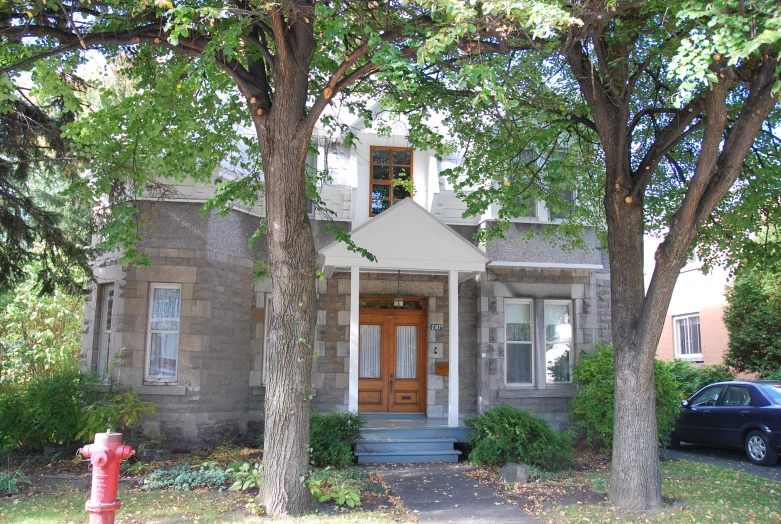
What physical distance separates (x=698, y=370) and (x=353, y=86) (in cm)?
1319

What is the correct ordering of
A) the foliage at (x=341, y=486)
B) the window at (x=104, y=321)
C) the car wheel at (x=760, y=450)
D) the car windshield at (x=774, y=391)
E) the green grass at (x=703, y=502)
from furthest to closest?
the window at (x=104, y=321)
the car windshield at (x=774, y=391)
the car wheel at (x=760, y=450)
the foliage at (x=341, y=486)
the green grass at (x=703, y=502)

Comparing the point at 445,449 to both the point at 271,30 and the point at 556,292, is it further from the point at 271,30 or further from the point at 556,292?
the point at 271,30

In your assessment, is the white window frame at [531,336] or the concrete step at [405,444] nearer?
the concrete step at [405,444]

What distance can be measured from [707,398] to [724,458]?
128 centimetres

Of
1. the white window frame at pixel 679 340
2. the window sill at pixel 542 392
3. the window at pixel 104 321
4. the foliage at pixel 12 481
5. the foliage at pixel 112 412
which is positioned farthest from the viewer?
the white window frame at pixel 679 340

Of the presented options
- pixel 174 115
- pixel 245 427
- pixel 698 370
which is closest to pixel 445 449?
pixel 245 427

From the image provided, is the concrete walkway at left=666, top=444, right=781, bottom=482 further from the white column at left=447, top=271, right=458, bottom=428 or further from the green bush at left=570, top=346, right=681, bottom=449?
the white column at left=447, top=271, right=458, bottom=428

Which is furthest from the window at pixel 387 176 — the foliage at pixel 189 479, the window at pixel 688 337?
the window at pixel 688 337

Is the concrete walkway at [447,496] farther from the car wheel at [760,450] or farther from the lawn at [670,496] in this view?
the car wheel at [760,450]

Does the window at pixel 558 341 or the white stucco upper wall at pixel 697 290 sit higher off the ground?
the white stucco upper wall at pixel 697 290

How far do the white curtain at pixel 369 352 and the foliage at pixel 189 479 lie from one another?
467cm

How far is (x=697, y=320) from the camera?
22.0 metres

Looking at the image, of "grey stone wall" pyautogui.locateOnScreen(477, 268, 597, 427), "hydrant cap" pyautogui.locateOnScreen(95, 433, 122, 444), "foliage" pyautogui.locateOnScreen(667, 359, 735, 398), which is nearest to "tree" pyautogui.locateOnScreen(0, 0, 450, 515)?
"hydrant cap" pyautogui.locateOnScreen(95, 433, 122, 444)

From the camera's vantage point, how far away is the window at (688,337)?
72.0 feet
